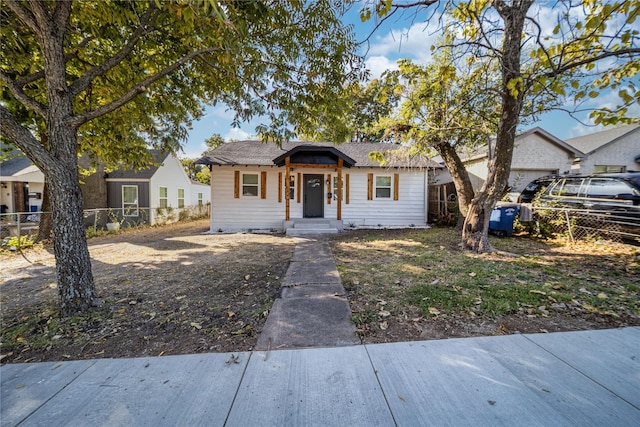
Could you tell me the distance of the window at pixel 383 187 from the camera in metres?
11.9

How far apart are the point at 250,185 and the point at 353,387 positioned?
10.3 metres

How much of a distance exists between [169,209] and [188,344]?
599 inches

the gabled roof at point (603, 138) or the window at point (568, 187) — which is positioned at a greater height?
the gabled roof at point (603, 138)

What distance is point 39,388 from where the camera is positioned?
2.04 metres

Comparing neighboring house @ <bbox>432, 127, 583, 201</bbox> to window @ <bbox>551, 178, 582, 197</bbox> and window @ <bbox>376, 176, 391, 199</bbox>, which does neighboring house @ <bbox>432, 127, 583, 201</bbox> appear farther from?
→ window @ <bbox>551, 178, 582, 197</bbox>

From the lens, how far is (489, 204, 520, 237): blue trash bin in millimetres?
8102

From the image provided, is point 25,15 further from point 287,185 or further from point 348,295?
point 287,185

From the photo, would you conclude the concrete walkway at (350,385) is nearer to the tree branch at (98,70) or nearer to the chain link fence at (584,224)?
the tree branch at (98,70)

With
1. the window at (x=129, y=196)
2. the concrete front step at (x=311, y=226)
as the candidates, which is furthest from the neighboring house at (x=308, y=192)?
the window at (x=129, y=196)

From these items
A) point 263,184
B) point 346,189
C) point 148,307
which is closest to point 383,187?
point 346,189

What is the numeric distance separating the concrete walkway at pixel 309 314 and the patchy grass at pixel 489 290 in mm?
184

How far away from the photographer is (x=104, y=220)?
13.1 metres

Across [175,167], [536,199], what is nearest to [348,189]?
[536,199]

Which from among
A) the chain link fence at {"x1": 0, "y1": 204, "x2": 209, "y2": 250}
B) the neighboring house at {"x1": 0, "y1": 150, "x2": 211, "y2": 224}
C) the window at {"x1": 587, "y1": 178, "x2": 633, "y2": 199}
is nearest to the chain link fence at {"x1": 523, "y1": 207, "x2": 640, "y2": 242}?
the window at {"x1": 587, "y1": 178, "x2": 633, "y2": 199}
